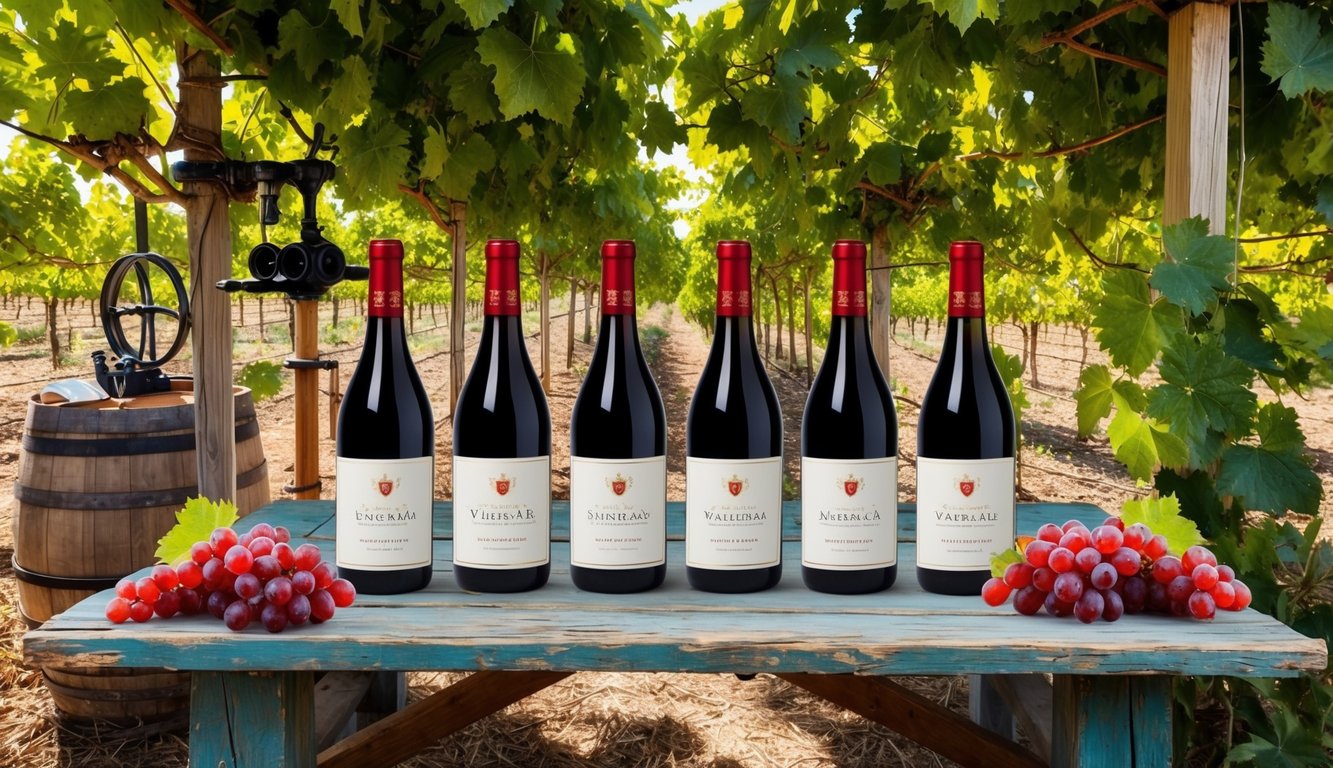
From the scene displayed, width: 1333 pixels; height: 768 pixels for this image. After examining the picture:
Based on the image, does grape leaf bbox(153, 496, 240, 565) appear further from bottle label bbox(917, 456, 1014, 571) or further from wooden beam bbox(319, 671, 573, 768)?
bottle label bbox(917, 456, 1014, 571)

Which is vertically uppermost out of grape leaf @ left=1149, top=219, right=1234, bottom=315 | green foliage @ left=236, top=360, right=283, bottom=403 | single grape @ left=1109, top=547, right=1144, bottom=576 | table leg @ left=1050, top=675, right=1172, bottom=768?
grape leaf @ left=1149, top=219, right=1234, bottom=315

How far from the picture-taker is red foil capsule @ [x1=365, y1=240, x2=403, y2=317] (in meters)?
1.54

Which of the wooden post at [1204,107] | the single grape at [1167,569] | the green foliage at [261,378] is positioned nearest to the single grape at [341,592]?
the single grape at [1167,569]

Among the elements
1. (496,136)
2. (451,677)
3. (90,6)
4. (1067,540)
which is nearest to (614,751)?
(451,677)

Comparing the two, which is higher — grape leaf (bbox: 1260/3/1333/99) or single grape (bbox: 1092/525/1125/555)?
grape leaf (bbox: 1260/3/1333/99)

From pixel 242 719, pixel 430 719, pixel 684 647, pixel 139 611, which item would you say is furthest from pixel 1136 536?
pixel 430 719

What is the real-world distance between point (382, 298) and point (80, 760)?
8.35 ft

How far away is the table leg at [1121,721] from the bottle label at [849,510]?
1.23ft

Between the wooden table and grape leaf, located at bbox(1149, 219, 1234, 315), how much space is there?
1.84 feet

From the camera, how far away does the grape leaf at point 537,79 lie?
2.21 meters


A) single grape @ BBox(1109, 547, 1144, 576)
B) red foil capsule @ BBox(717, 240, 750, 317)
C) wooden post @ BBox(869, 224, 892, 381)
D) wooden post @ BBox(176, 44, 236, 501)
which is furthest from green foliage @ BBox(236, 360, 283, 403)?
single grape @ BBox(1109, 547, 1144, 576)

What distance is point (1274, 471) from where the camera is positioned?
195cm

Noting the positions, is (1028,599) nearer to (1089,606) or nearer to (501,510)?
(1089,606)

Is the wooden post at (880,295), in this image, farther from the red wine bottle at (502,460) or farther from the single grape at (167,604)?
the single grape at (167,604)
